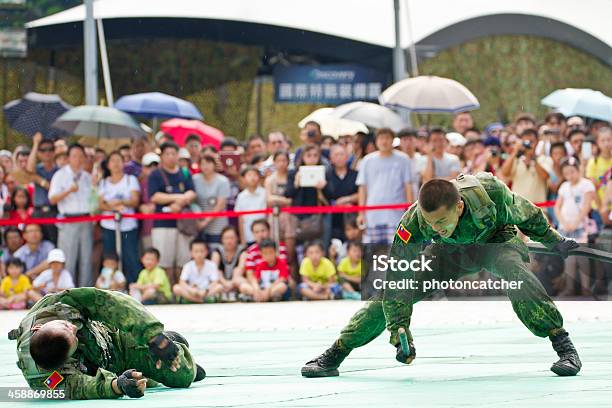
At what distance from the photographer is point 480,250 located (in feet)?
25.4

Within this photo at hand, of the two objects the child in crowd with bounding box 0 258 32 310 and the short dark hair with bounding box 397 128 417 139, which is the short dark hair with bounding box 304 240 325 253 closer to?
the short dark hair with bounding box 397 128 417 139

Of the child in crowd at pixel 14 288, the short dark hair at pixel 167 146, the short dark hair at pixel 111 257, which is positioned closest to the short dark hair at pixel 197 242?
the short dark hair at pixel 111 257

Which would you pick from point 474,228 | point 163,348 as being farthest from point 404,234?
point 163,348

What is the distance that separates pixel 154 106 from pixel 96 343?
12.1m

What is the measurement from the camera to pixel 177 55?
2638 centimetres

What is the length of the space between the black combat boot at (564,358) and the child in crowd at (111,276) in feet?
28.1

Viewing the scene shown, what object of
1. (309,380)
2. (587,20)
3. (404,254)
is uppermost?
(587,20)

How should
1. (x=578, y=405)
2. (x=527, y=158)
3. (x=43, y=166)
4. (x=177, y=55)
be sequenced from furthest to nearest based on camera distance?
(x=177, y=55) → (x=43, y=166) → (x=527, y=158) → (x=578, y=405)

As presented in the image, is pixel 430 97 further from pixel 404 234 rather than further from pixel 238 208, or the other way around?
pixel 404 234

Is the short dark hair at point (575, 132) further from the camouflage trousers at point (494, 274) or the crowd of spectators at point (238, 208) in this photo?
the camouflage trousers at point (494, 274)

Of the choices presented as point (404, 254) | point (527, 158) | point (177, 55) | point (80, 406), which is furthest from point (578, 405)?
point (177, 55)

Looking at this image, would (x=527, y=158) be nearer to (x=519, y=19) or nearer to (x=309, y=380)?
(x=309, y=380)

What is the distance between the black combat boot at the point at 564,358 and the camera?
762 cm

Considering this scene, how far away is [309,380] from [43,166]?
903 centimetres
